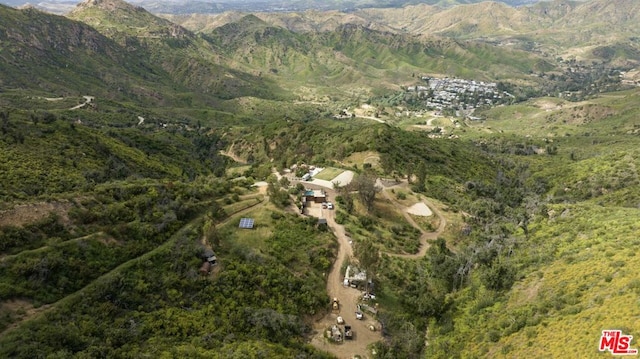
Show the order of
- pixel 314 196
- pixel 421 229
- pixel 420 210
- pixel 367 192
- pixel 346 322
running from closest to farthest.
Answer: pixel 346 322, pixel 421 229, pixel 367 192, pixel 314 196, pixel 420 210

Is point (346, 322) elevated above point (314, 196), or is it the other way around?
point (314, 196)

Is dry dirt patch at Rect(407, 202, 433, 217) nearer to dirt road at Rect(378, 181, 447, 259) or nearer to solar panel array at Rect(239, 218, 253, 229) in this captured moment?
dirt road at Rect(378, 181, 447, 259)

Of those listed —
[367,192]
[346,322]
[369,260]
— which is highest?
[367,192]

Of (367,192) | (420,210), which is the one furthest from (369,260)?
(420,210)

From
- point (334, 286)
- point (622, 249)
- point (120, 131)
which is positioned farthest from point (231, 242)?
point (120, 131)

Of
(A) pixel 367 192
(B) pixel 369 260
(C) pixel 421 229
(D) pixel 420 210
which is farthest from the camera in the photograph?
(D) pixel 420 210

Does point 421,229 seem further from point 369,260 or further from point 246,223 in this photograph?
point 246,223

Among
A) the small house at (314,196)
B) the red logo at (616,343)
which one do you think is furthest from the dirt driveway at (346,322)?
the red logo at (616,343)

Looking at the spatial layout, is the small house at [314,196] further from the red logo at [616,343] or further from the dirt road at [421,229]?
the red logo at [616,343]

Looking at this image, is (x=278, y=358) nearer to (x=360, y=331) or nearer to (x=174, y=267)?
(x=360, y=331)

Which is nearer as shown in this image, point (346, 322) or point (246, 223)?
point (346, 322)
